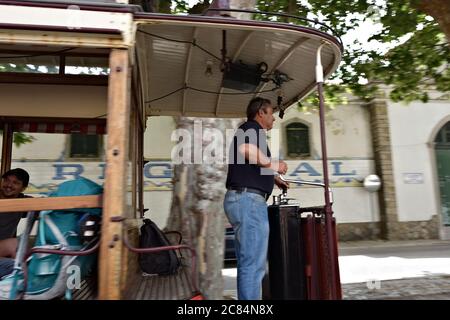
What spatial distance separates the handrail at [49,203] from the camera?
7.37ft

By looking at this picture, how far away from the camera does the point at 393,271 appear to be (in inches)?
328

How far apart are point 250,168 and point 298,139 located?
11.2 metres

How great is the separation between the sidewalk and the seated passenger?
3086mm

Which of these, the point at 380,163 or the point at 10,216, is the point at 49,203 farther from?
the point at 380,163

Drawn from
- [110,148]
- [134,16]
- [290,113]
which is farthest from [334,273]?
[290,113]

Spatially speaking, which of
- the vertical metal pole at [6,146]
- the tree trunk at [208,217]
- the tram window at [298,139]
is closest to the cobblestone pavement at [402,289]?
the tree trunk at [208,217]

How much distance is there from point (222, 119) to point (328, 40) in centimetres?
258

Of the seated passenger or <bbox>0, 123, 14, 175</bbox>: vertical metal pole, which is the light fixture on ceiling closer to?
the seated passenger

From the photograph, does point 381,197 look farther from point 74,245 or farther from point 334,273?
point 74,245

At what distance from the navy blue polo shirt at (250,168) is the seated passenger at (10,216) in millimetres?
2101

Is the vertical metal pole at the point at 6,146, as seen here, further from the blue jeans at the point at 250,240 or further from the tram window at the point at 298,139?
the tram window at the point at 298,139

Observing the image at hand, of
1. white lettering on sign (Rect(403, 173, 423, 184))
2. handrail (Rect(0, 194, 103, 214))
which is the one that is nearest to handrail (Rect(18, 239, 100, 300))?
handrail (Rect(0, 194, 103, 214))

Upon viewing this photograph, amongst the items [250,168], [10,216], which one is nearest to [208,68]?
[250,168]

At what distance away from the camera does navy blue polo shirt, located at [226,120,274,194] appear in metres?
3.09
